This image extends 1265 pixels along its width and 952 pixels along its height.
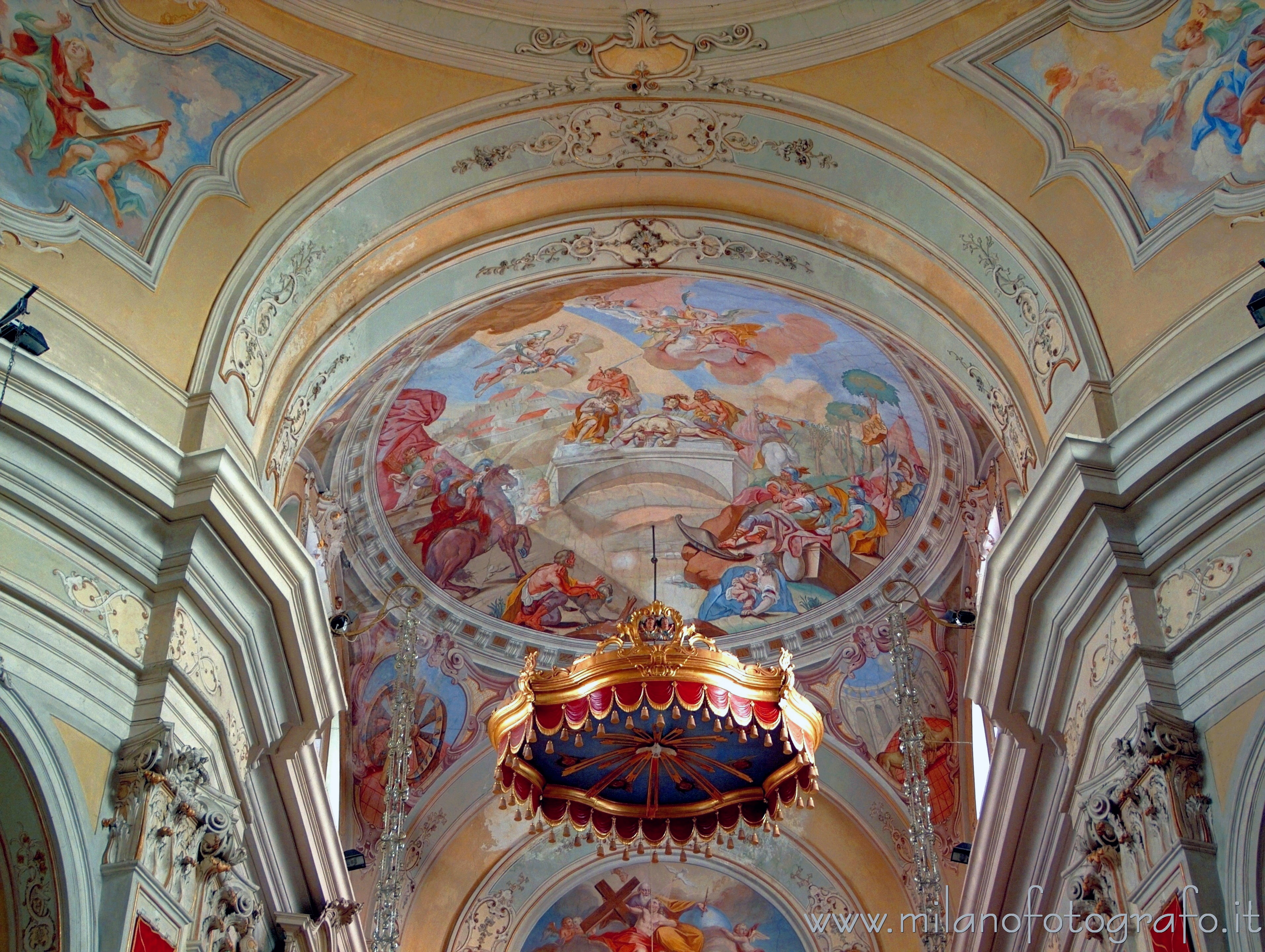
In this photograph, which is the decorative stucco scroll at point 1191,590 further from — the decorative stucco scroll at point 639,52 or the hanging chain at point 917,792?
the decorative stucco scroll at point 639,52

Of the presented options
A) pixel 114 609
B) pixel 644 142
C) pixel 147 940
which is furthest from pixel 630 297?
pixel 147 940

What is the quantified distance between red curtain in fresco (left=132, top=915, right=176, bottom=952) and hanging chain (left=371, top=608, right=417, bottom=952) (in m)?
3.39

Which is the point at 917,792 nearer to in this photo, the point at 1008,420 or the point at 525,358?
the point at 1008,420

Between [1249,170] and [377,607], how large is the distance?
9.05m

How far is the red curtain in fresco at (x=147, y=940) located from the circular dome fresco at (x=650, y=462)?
5.62 m

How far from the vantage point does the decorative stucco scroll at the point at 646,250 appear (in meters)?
11.8

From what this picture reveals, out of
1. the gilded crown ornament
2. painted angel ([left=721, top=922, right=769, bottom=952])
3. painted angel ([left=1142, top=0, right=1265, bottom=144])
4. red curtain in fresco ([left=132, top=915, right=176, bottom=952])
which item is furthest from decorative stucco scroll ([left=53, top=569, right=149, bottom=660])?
painted angel ([left=721, top=922, right=769, bottom=952])

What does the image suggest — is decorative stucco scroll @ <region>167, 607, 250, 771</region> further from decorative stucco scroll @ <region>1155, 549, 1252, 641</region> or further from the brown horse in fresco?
the brown horse in fresco

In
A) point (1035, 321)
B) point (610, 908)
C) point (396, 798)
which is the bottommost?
point (396, 798)

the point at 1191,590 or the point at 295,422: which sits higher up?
the point at 295,422

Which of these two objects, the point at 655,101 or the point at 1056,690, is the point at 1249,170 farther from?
the point at 655,101

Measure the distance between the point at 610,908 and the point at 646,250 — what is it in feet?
27.5

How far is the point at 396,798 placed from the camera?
11703mm

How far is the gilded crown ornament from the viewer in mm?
11508
